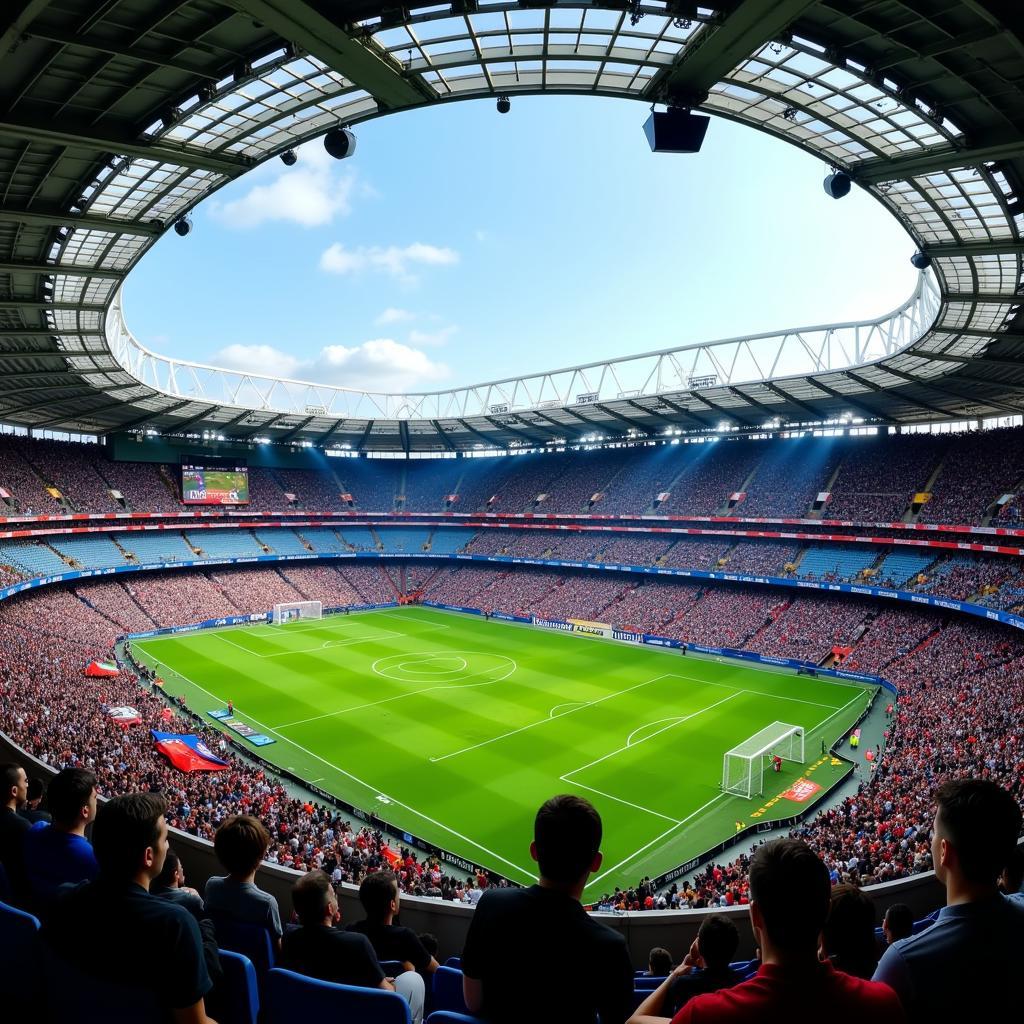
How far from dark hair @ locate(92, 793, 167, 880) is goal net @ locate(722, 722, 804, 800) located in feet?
79.3

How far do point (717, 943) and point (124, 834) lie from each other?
3.54m

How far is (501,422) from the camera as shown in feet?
203

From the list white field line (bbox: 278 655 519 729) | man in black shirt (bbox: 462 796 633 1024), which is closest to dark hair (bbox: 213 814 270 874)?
man in black shirt (bbox: 462 796 633 1024)

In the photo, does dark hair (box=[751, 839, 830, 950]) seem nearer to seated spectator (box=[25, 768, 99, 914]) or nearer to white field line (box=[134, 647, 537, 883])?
seated spectator (box=[25, 768, 99, 914])

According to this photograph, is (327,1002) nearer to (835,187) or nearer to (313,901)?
(313,901)

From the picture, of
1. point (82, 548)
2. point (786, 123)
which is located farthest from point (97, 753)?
point (82, 548)

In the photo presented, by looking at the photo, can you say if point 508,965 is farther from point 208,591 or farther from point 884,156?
point 208,591

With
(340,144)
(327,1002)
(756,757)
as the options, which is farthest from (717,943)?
(756,757)

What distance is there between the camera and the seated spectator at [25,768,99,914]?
4.49m

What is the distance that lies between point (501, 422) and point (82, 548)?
117ft

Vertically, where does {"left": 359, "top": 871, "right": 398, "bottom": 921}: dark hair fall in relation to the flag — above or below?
above

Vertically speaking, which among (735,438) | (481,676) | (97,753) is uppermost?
(735,438)

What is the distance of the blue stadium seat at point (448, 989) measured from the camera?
4551 mm

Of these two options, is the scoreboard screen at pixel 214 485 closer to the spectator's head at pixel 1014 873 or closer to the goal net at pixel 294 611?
the goal net at pixel 294 611
